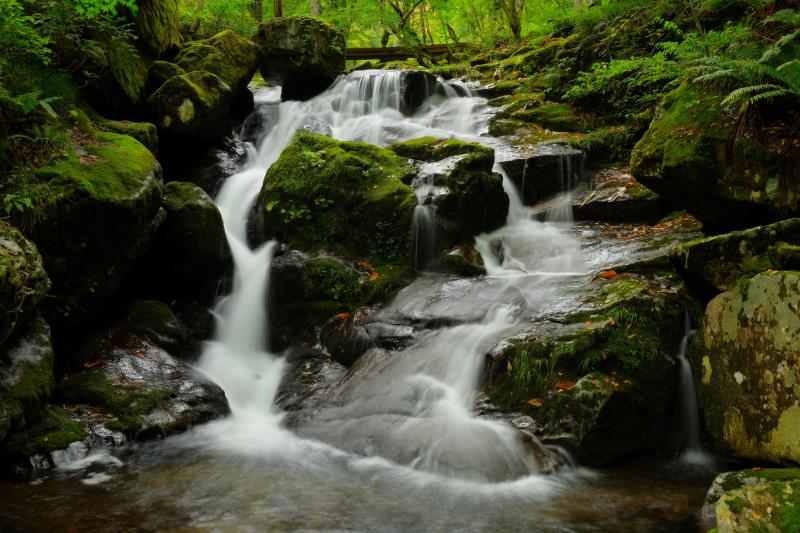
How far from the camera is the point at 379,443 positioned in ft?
16.8

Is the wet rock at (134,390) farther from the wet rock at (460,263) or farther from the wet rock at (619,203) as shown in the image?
the wet rock at (619,203)

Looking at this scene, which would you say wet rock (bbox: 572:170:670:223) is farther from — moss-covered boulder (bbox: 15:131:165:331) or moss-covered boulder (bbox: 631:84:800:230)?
moss-covered boulder (bbox: 15:131:165:331)

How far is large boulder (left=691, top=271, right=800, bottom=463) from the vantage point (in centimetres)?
407

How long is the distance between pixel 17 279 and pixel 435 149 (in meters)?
6.65

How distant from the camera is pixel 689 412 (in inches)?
199

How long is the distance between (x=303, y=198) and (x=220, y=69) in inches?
187

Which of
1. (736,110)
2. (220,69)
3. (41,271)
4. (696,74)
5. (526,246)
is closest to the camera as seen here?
(41,271)

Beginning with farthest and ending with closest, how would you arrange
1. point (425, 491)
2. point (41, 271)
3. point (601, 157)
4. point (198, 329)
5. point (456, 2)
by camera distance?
point (456, 2) < point (601, 157) < point (198, 329) < point (41, 271) < point (425, 491)

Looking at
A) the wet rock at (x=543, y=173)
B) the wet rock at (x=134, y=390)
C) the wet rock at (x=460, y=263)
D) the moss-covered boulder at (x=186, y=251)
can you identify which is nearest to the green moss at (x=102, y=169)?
the moss-covered boulder at (x=186, y=251)

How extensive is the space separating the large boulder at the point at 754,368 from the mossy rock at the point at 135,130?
8136 millimetres

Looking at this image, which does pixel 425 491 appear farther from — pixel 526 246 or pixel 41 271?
pixel 526 246

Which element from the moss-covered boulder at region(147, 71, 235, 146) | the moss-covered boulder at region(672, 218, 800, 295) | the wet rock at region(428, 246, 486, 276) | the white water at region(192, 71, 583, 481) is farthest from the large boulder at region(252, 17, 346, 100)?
the moss-covered boulder at region(672, 218, 800, 295)

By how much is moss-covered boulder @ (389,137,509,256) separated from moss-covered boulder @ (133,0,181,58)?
5.64 meters

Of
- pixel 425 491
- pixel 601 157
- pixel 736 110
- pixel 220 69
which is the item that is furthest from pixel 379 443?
pixel 220 69
